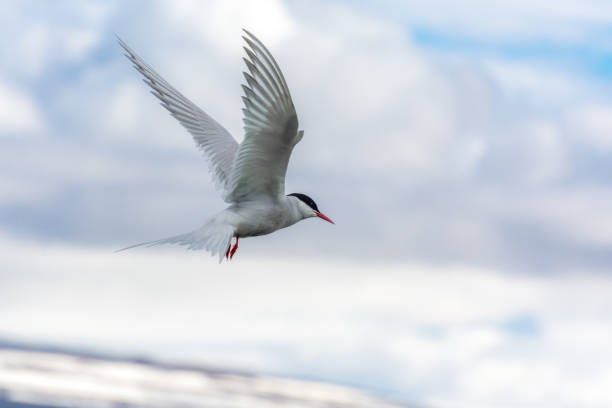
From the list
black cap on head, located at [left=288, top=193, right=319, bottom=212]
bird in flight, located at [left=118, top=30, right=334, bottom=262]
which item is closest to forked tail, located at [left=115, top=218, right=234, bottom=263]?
bird in flight, located at [left=118, top=30, right=334, bottom=262]

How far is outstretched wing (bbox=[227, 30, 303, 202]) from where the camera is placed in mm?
18484

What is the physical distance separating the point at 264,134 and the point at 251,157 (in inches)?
35.2

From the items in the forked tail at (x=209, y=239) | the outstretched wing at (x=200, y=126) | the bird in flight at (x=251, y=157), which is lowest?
the forked tail at (x=209, y=239)

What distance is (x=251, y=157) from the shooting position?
2053cm

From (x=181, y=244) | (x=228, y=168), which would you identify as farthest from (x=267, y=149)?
(x=228, y=168)

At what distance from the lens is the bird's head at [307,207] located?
22391 mm

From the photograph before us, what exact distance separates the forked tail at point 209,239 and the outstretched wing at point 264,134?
88 cm

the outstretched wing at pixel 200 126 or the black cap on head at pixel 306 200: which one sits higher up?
the outstretched wing at pixel 200 126

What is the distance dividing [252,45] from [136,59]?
589 centimetres

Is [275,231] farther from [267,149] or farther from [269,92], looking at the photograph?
[269,92]

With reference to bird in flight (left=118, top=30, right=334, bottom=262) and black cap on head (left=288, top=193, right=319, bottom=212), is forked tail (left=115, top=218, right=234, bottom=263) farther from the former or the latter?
black cap on head (left=288, top=193, right=319, bottom=212)

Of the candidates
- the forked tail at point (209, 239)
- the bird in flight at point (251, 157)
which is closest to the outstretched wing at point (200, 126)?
the bird in flight at point (251, 157)

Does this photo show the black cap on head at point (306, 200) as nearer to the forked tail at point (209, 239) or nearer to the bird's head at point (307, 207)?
the bird's head at point (307, 207)

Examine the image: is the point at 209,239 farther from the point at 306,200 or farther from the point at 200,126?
the point at 200,126
